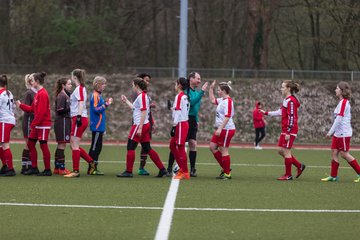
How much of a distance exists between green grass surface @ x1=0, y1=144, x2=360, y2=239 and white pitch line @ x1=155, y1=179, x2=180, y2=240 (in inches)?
3.1

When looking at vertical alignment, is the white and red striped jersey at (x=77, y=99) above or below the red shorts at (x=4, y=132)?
above

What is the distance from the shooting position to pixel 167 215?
10234mm

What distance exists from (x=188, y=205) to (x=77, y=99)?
4632mm

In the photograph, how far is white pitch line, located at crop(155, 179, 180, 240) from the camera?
8.85 meters

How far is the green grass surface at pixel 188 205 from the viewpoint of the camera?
9047 mm

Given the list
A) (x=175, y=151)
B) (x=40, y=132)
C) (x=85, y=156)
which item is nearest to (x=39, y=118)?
(x=40, y=132)

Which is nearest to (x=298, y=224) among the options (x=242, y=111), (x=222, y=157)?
(x=222, y=157)

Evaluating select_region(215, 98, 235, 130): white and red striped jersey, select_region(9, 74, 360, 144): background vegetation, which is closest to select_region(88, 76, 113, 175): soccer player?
select_region(215, 98, 235, 130): white and red striped jersey

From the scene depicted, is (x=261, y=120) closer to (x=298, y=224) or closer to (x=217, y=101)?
(x=217, y=101)

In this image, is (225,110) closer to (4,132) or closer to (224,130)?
(224,130)

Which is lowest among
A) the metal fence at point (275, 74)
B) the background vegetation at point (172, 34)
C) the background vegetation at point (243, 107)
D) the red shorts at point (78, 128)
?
the background vegetation at point (243, 107)

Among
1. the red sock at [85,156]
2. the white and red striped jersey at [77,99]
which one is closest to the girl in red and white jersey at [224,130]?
the red sock at [85,156]

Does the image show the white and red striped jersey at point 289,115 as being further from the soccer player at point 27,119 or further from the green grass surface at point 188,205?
the soccer player at point 27,119

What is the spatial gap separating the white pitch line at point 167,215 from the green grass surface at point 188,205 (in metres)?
0.08
